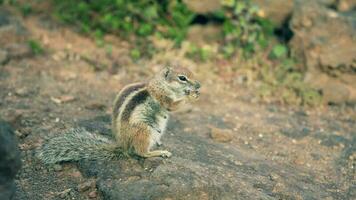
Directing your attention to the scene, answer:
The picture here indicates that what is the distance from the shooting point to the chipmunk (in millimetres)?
5191

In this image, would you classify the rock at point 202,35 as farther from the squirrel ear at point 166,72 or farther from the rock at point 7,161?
the rock at point 7,161

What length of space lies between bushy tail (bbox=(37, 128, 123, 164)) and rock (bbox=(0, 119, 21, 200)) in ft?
3.64

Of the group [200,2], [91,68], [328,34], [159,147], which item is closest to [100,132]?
[159,147]

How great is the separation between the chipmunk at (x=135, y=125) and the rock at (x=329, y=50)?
3229 millimetres

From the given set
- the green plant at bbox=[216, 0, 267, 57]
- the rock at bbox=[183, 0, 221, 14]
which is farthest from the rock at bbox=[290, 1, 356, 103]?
the rock at bbox=[183, 0, 221, 14]

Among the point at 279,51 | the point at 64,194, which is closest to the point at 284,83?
the point at 279,51

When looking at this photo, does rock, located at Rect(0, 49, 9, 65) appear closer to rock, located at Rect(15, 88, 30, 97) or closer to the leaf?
rock, located at Rect(15, 88, 30, 97)

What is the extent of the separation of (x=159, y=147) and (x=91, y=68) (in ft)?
8.94

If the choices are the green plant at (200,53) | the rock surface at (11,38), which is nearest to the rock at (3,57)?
the rock surface at (11,38)

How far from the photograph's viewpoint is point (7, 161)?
404cm

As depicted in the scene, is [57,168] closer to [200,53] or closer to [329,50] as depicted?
[200,53]

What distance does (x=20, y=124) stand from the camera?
20.0ft

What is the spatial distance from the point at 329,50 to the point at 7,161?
217 inches

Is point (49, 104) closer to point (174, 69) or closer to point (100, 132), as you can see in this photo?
point (100, 132)
